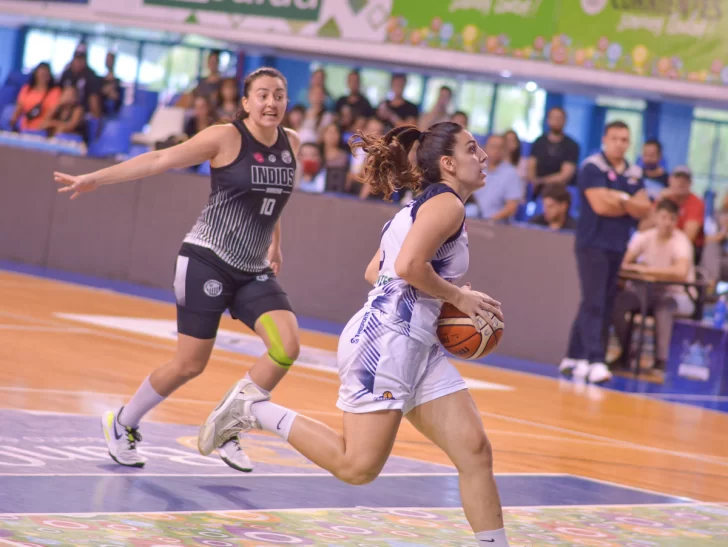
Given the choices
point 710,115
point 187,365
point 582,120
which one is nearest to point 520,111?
point 582,120

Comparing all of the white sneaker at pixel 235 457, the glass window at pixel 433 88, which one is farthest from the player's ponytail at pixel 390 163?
Answer: the glass window at pixel 433 88

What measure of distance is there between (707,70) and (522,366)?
4.57 metres

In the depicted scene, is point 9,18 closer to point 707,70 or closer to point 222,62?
point 222,62

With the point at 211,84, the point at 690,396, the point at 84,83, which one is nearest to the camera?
the point at 690,396

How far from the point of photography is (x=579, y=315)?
41.0ft

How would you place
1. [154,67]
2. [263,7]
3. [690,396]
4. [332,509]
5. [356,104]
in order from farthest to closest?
[154,67] → [263,7] → [356,104] → [690,396] → [332,509]

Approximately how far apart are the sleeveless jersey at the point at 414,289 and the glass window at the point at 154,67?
2020cm

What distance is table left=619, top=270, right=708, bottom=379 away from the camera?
13352mm

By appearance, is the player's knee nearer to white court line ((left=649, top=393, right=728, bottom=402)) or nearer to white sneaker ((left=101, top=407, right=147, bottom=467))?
white sneaker ((left=101, top=407, right=147, bottom=467))

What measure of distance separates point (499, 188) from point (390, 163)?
9495 mm

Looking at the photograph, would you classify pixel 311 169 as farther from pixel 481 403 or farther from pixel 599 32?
pixel 481 403

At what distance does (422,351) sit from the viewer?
15.9 ft

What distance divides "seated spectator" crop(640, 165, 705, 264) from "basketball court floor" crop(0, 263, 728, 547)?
301 cm

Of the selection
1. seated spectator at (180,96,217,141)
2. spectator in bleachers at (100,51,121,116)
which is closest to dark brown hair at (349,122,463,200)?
seated spectator at (180,96,217,141)
